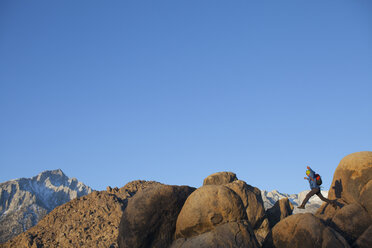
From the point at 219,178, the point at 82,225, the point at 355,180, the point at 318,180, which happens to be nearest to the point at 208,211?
the point at 318,180

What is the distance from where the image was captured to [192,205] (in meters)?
15.9

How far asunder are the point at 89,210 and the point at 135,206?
70.2 meters

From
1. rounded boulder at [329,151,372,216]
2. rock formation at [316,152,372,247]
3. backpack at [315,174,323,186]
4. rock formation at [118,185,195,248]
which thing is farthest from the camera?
backpack at [315,174,323,186]

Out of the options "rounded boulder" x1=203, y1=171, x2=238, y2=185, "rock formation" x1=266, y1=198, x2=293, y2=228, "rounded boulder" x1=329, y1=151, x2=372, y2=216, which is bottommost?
"rock formation" x1=266, y1=198, x2=293, y2=228

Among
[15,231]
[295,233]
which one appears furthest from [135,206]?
[15,231]

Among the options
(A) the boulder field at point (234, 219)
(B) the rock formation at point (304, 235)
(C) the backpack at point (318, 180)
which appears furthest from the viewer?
(C) the backpack at point (318, 180)


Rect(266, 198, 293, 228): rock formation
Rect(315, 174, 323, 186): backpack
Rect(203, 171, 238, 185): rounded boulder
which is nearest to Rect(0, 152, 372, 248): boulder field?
Rect(315, 174, 323, 186): backpack

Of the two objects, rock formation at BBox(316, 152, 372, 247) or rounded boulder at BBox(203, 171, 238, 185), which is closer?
rock formation at BBox(316, 152, 372, 247)

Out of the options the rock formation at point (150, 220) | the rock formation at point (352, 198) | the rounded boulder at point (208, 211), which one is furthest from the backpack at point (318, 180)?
the rock formation at point (150, 220)

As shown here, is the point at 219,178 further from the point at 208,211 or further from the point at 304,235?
the point at 208,211

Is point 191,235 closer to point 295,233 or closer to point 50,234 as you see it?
point 295,233

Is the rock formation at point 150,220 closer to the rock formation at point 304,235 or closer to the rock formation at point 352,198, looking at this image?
the rock formation at point 304,235

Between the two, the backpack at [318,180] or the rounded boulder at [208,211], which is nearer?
the rounded boulder at [208,211]

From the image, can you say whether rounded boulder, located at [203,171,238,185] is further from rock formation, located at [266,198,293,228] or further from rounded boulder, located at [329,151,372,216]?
rounded boulder, located at [329,151,372,216]
